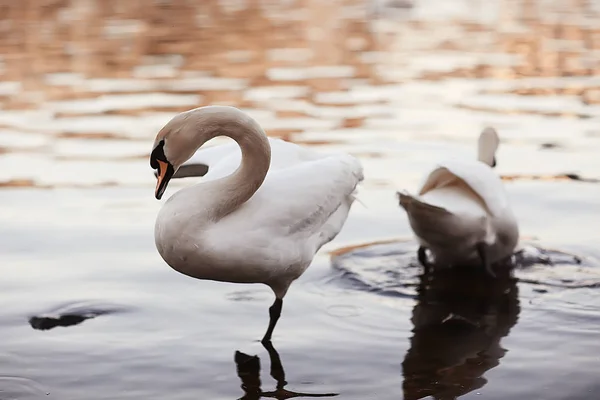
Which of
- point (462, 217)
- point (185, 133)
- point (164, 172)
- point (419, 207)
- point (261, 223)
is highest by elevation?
point (185, 133)

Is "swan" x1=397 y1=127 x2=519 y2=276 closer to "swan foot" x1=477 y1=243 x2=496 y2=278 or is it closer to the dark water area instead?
"swan foot" x1=477 y1=243 x2=496 y2=278

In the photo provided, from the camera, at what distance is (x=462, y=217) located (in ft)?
21.1

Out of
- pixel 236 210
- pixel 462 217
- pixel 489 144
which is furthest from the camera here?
pixel 489 144

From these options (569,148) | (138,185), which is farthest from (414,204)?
(569,148)

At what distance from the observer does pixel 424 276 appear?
6.77m

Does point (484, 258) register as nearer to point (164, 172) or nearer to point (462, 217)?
point (462, 217)

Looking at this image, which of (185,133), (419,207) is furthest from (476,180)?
(185,133)

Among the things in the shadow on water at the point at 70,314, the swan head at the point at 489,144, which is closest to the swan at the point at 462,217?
the swan head at the point at 489,144

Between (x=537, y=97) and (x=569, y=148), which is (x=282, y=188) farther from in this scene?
(x=537, y=97)

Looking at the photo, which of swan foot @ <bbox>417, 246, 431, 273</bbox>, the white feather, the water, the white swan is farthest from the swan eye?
swan foot @ <bbox>417, 246, 431, 273</bbox>

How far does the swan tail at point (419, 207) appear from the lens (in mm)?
6219

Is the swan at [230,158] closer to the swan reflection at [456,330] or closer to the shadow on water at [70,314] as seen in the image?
the shadow on water at [70,314]

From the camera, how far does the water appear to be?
512 centimetres

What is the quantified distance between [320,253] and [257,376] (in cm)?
204
